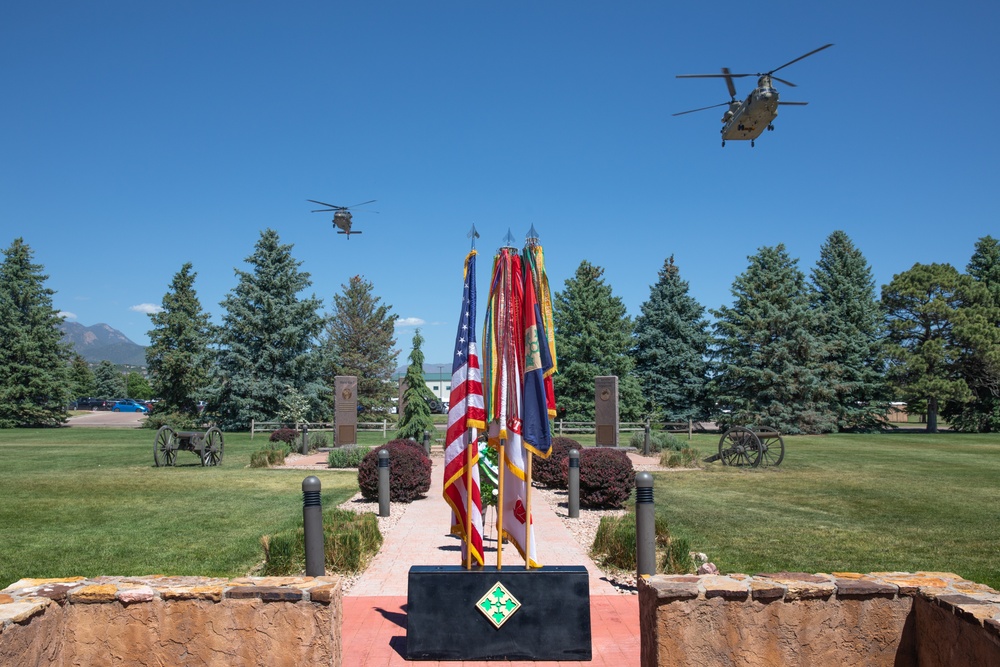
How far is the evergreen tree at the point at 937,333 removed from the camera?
42.0 m

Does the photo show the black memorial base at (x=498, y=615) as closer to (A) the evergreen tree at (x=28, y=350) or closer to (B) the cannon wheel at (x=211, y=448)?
(B) the cannon wheel at (x=211, y=448)

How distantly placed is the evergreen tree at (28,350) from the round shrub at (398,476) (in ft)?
132

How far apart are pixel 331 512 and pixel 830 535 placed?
303 inches

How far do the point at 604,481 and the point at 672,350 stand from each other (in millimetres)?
36162

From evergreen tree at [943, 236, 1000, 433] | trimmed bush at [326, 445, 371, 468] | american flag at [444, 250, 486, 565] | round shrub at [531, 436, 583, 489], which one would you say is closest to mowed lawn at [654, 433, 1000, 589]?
round shrub at [531, 436, 583, 489]

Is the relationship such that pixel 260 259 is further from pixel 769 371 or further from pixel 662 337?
pixel 769 371

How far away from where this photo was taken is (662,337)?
159 ft

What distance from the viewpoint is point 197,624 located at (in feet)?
16.6

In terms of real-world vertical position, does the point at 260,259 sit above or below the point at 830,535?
above

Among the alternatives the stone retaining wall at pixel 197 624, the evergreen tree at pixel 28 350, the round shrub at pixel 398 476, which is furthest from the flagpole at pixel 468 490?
the evergreen tree at pixel 28 350

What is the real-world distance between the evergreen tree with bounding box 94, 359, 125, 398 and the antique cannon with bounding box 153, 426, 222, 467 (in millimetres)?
88303

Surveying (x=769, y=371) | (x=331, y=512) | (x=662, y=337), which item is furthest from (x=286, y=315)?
(x=331, y=512)

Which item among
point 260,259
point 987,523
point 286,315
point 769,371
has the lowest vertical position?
point 987,523

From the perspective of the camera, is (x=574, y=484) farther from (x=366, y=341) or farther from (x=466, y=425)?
(x=366, y=341)
